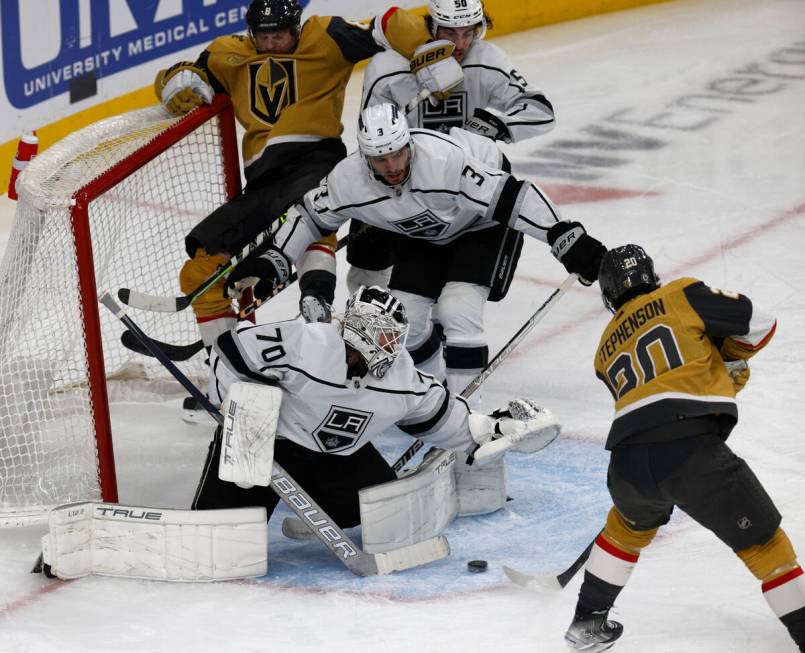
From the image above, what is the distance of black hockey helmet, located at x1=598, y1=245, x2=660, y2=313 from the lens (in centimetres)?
346

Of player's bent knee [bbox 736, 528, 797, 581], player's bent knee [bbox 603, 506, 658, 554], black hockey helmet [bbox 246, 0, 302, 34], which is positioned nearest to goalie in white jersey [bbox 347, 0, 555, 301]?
black hockey helmet [bbox 246, 0, 302, 34]

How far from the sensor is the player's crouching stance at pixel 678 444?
324 cm

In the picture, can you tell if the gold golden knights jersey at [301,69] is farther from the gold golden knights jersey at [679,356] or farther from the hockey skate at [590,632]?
the hockey skate at [590,632]

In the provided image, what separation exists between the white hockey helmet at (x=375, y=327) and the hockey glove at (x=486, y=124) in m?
1.13

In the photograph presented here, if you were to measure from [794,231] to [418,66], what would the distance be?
2.14 meters

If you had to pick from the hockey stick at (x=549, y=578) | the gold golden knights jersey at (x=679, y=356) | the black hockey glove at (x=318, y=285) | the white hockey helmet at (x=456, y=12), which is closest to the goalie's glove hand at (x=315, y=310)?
the black hockey glove at (x=318, y=285)

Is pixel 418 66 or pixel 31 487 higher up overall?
pixel 418 66

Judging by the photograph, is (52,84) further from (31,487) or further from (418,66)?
(31,487)

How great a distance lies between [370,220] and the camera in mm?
4469

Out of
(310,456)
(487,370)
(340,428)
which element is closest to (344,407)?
(340,428)

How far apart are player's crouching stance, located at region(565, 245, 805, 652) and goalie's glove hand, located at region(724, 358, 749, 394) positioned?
0.08ft

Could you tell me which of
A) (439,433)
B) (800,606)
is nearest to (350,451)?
(439,433)

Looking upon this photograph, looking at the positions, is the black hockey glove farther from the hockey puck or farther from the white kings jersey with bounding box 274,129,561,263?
the hockey puck

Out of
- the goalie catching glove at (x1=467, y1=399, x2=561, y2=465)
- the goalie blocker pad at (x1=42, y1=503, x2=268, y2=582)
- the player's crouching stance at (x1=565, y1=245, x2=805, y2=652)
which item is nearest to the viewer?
the player's crouching stance at (x1=565, y1=245, x2=805, y2=652)
